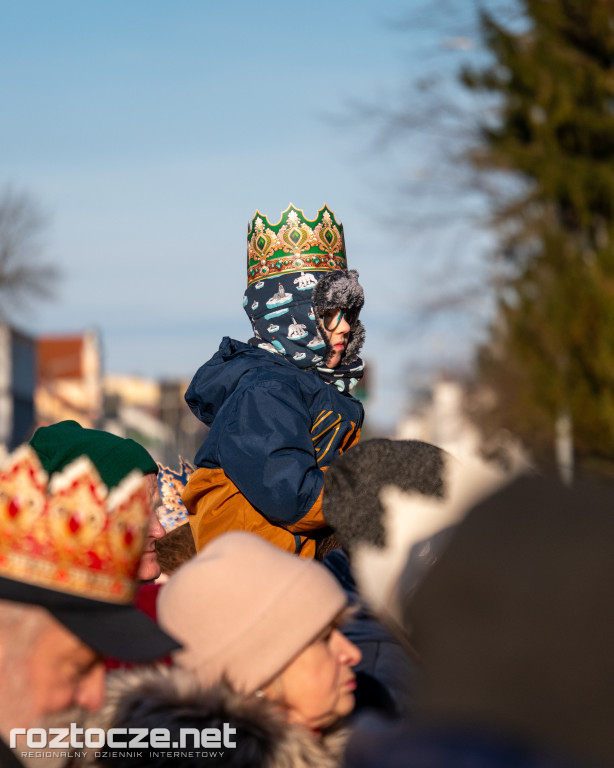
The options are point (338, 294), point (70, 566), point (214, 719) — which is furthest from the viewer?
point (338, 294)

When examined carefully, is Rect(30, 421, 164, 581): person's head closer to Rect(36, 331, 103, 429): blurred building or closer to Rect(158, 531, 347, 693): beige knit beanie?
Rect(158, 531, 347, 693): beige knit beanie

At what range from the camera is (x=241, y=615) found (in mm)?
2027

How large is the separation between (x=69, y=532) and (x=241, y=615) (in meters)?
0.34

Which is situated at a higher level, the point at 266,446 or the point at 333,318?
the point at 333,318

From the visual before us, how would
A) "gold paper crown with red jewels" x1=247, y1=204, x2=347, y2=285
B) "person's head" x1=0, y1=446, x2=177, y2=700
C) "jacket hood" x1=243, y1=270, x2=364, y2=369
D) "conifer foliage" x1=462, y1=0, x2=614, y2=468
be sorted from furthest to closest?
"conifer foliage" x1=462, y1=0, x2=614, y2=468 < "gold paper crown with red jewels" x1=247, y1=204, x2=347, y2=285 < "jacket hood" x1=243, y1=270, x2=364, y2=369 < "person's head" x1=0, y1=446, x2=177, y2=700

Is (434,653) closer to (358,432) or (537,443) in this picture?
(358,432)

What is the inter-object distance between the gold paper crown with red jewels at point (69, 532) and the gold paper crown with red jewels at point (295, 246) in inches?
82.6

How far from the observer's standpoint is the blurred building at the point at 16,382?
5144cm

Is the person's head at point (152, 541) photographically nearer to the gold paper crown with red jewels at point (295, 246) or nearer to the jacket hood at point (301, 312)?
the jacket hood at point (301, 312)

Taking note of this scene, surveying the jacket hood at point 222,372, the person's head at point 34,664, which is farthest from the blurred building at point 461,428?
the person's head at point 34,664

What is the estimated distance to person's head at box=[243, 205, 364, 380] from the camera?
3.69 m

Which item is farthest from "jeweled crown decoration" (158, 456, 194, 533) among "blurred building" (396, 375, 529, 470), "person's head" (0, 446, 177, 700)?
"person's head" (0, 446, 177, 700)

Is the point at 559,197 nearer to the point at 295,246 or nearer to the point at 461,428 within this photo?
the point at 461,428

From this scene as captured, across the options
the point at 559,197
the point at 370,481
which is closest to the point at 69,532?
the point at 370,481
